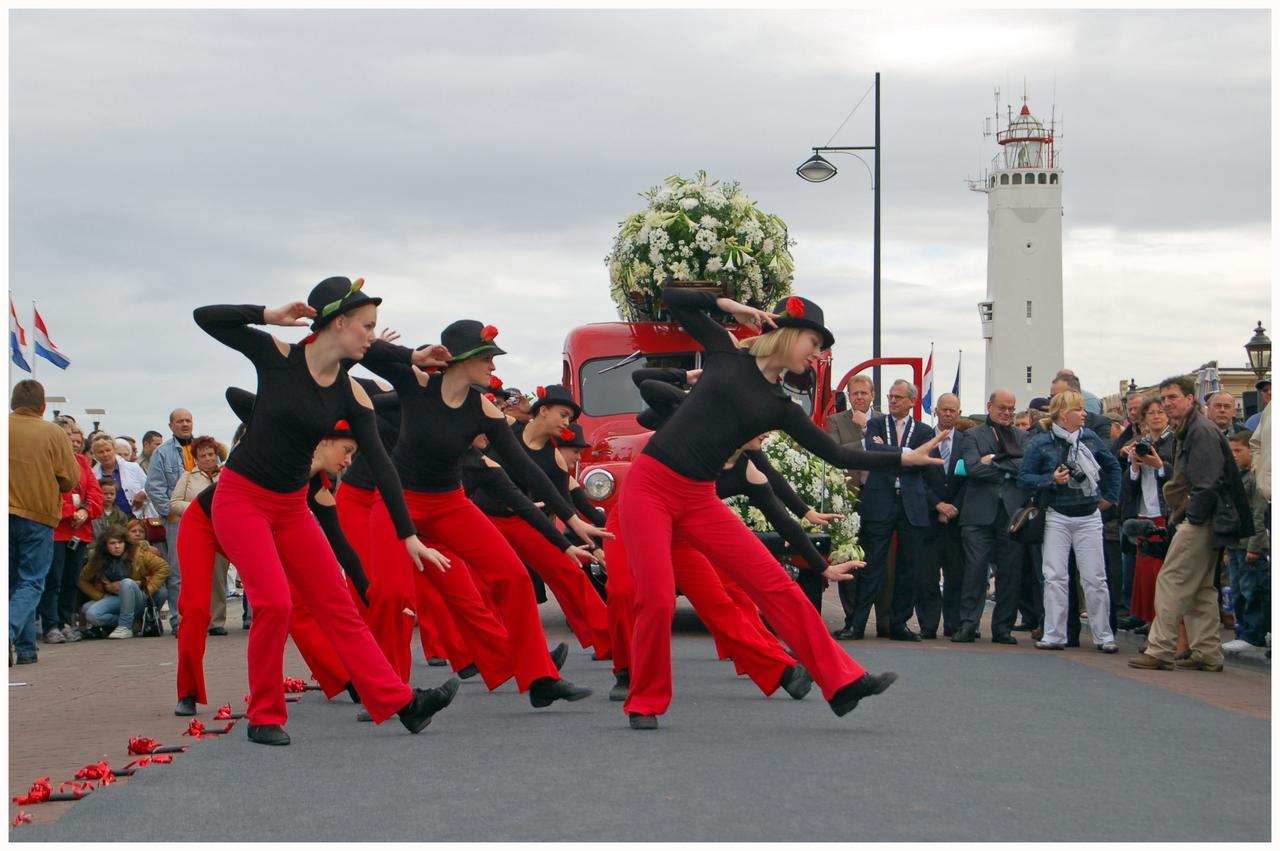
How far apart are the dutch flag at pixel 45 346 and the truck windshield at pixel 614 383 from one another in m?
9.78

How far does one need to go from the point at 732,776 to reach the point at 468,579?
2.91 meters

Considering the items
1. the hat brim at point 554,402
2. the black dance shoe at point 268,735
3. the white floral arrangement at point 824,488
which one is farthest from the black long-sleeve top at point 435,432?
the white floral arrangement at point 824,488

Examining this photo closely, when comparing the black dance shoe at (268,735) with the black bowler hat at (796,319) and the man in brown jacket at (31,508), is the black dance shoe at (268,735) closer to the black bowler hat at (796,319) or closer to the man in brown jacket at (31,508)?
the black bowler hat at (796,319)

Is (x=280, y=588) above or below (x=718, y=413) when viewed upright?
below

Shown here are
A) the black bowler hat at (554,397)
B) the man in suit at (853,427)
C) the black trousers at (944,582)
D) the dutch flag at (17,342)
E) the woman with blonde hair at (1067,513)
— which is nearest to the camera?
the black bowler hat at (554,397)

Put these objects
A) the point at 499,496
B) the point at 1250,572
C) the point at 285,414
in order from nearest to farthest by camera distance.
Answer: the point at 285,414 < the point at 499,496 < the point at 1250,572

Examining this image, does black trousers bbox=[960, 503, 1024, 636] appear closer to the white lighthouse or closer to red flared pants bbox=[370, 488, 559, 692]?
red flared pants bbox=[370, 488, 559, 692]

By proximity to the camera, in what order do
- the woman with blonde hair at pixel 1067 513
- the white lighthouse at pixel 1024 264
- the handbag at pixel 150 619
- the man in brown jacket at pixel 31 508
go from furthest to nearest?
the white lighthouse at pixel 1024 264
the handbag at pixel 150 619
the woman with blonde hair at pixel 1067 513
the man in brown jacket at pixel 31 508

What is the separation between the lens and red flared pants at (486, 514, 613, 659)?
10.3m

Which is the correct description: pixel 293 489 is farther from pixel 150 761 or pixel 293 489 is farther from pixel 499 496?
pixel 499 496

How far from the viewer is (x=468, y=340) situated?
8523 mm

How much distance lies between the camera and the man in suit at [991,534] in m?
13.5

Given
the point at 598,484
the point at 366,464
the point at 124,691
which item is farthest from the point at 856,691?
the point at 598,484

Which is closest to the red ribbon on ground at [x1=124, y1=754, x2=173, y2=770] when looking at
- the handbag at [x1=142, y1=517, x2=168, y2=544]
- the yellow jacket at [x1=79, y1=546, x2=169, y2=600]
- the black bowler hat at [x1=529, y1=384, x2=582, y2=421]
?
the black bowler hat at [x1=529, y1=384, x2=582, y2=421]
